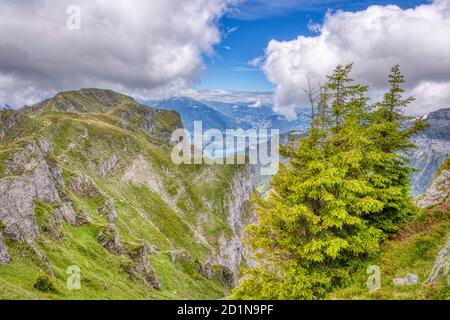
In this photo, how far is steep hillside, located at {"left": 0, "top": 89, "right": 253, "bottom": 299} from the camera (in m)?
39.8

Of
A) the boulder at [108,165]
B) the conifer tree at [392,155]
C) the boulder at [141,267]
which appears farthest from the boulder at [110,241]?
the boulder at [108,165]

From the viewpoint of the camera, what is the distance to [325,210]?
2578 centimetres

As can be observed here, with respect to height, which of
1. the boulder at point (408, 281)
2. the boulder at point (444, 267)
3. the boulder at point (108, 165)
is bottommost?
the boulder at point (408, 281)

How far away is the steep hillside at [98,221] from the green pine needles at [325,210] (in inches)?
708

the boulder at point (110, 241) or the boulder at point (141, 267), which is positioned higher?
the boulder at point (110, 241)

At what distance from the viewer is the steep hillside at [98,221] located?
3978 centimetres

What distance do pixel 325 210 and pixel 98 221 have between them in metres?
67.5

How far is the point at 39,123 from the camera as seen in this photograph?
160500mm

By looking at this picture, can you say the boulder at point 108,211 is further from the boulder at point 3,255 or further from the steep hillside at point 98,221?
the boulder at point 3,255

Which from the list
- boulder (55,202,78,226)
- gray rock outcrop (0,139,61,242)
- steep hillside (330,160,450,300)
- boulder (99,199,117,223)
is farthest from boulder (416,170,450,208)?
boulder (99,199,117,223)

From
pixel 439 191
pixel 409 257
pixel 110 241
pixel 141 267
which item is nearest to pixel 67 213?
pixel 110 241

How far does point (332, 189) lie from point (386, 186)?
345 inches

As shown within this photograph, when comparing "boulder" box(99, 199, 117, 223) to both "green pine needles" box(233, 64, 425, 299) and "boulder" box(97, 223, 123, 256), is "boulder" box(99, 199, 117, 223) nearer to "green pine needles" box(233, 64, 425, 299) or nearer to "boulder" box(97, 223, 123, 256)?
"boulder" box(97, 223, 123, 256)

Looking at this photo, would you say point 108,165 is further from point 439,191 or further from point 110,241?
point 439,191
